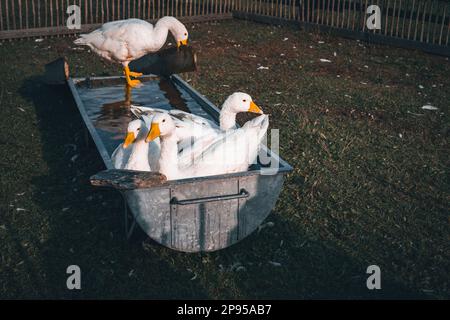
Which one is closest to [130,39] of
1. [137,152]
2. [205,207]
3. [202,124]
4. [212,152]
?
[202,124]

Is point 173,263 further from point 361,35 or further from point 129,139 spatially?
point 361,35

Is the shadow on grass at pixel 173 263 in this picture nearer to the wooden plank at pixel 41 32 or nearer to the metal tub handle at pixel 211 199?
the metal tub handle at pixel 211 199

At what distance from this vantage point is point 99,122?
7.62 m

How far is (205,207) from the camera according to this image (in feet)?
16.1

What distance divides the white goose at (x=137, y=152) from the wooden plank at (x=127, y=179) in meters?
0.59

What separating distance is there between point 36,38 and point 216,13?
5.13 meters

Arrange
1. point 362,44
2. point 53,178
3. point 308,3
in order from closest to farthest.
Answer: point 53,178 → point 362,44 → point 308,3

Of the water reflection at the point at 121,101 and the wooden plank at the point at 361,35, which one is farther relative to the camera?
the wooden plank at the point at 361,35

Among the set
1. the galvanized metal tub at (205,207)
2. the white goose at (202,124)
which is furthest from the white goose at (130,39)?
the galvanized metal tub at (205,207)

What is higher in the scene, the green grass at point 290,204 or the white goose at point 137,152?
the white goose at point 137,152

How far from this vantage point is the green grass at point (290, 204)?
4.89m

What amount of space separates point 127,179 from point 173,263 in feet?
3.33
